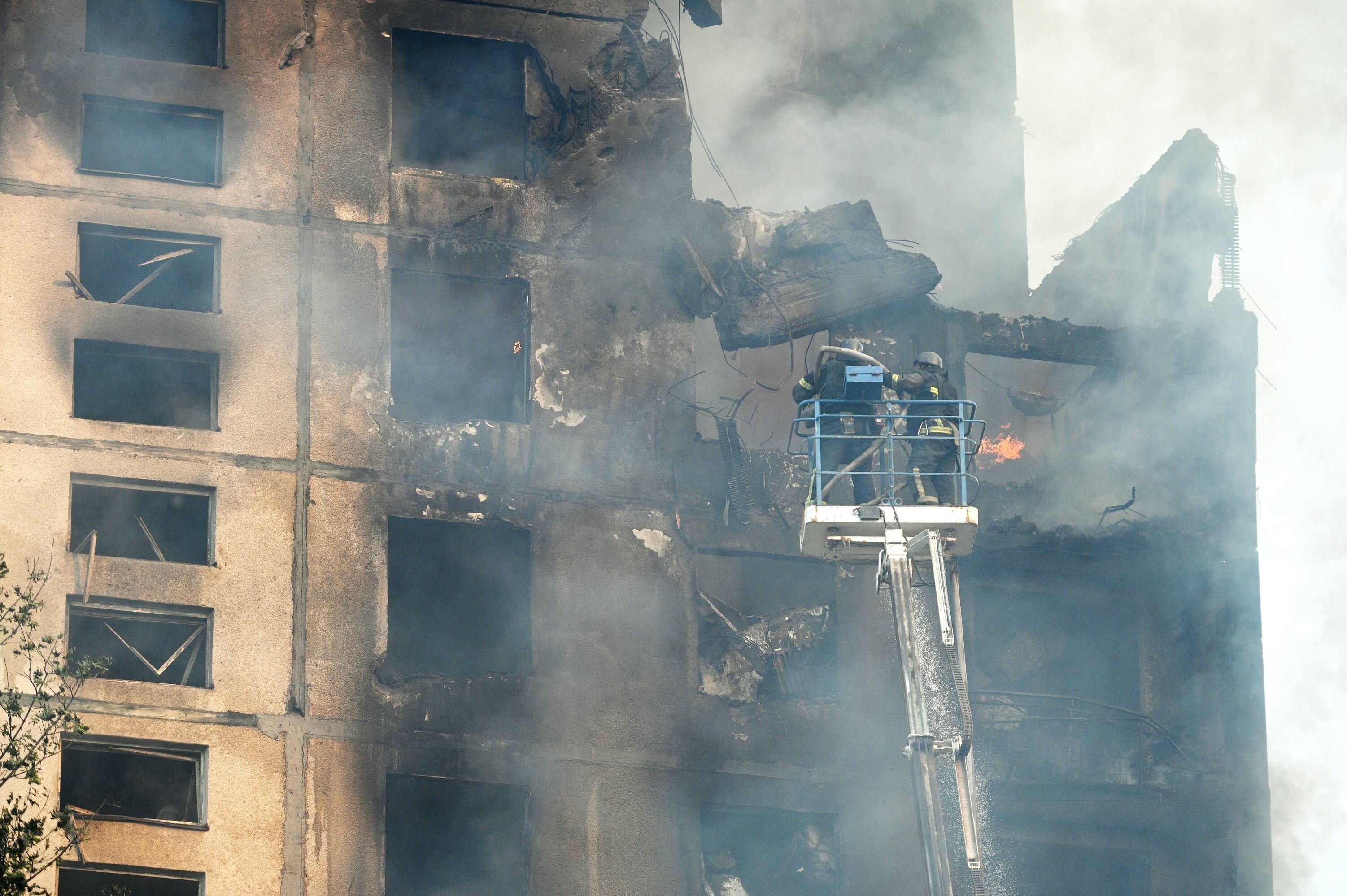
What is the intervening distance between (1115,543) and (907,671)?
8399 millimetres

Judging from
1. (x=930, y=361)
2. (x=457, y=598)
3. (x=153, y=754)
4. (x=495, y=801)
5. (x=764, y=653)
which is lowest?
(x=495, y=801)

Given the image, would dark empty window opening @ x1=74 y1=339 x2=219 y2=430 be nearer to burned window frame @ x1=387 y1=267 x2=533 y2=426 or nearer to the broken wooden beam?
burned window frame @ x1=387 y1=267 x2=533 y2=426

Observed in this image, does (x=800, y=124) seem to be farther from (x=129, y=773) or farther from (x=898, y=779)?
(x=129, y=773)

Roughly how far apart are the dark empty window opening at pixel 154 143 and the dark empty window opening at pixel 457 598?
467cm

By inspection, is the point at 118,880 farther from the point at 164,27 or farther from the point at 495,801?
the point at 164,27

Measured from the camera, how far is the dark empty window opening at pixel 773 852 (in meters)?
20.4

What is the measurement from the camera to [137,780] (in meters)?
19.0

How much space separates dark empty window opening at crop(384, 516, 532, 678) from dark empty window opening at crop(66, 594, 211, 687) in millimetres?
2304

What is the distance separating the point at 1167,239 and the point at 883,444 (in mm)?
10255

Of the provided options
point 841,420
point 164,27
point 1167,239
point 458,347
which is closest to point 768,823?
point 841,420

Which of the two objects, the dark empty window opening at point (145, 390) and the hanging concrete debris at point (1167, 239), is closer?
the dark empty window opening at point (145, 390)

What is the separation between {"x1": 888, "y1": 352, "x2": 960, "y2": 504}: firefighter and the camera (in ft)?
53.9

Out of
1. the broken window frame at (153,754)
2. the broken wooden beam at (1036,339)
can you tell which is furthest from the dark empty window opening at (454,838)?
the broken wooden beam at (1036,339)

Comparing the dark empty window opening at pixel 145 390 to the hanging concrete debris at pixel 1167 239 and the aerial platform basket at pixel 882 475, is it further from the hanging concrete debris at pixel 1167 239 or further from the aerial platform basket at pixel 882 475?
the hanging concrete debris at pixel 1167 239
